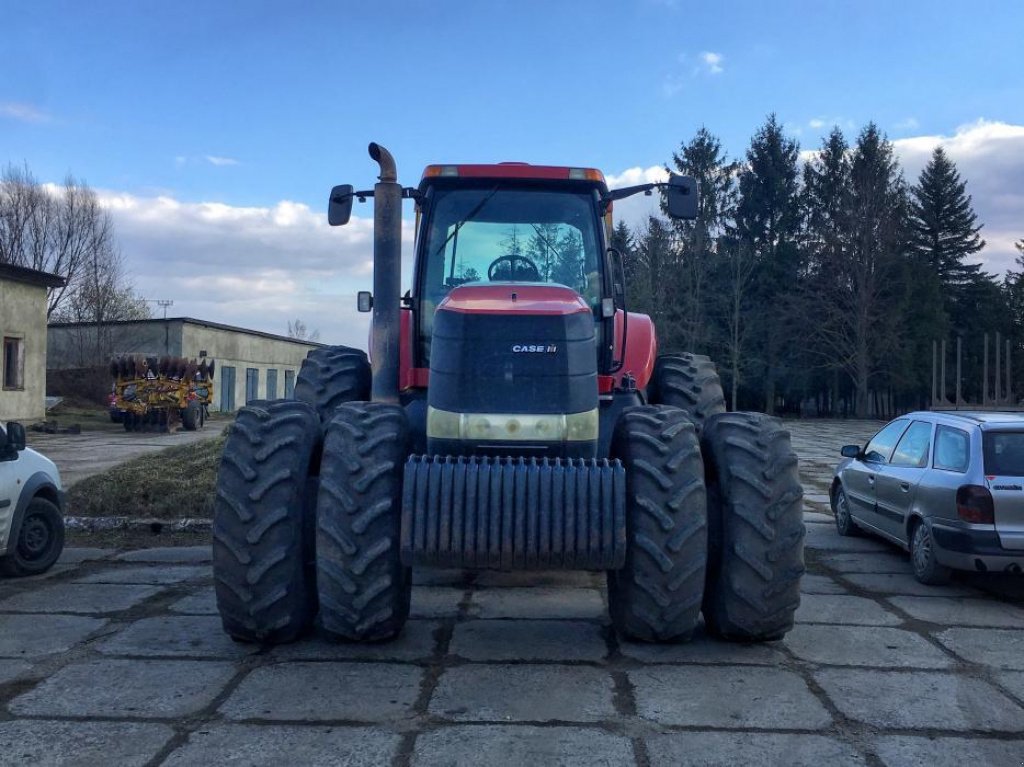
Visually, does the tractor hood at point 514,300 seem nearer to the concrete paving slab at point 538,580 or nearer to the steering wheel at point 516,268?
the steering wheel at point 516,268

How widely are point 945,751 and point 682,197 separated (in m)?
3.72

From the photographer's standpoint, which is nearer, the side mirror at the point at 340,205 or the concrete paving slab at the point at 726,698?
the concrete paving slab at the point at 726,698

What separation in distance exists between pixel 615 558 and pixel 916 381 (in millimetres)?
46553

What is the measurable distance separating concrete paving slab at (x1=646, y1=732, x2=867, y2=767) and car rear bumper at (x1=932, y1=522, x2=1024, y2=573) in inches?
145

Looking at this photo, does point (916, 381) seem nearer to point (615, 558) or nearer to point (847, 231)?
point (847, 231)

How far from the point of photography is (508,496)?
4.96 metres

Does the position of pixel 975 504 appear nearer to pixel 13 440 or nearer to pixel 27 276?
pixel 13 440

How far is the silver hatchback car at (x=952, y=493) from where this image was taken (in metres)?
7.37

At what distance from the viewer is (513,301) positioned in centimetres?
557

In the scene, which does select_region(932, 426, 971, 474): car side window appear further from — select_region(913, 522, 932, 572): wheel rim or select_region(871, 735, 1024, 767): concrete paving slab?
select_region(871, 735, 1024, 767): concrete paving slab

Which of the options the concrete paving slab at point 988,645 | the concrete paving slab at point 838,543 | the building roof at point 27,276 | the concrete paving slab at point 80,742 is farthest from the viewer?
the building roof at point 27,276

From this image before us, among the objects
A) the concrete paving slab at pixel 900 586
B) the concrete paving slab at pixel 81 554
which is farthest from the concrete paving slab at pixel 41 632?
the concrete paving slab at pixel 900 586

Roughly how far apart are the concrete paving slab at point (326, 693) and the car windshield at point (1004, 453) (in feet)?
16.3

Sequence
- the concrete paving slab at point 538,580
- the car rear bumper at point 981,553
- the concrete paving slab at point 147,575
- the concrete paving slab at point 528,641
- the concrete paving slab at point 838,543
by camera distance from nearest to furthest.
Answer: the concrete paving slab at point 528,641
the car rear bumper at point 981,553
the concrete paving slab at point 538,580
the concrete paving slab at point 147,575
the concrete paving slab at point 838,543
